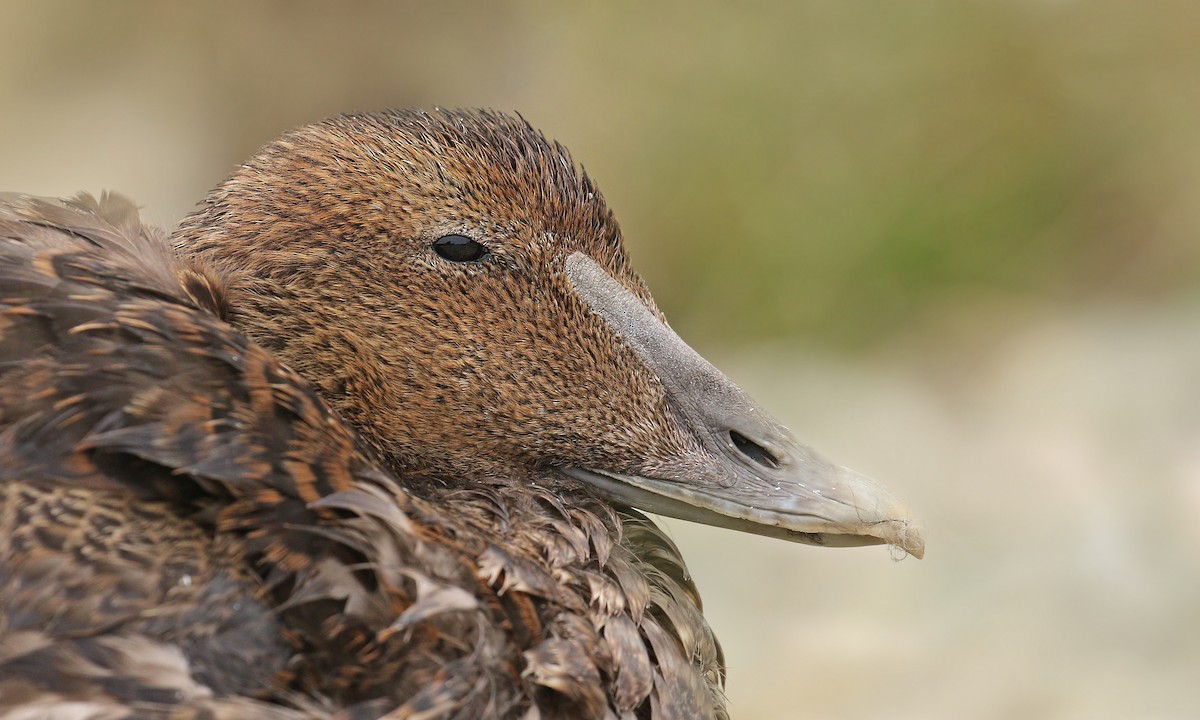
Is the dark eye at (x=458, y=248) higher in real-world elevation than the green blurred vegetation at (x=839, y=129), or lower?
lower

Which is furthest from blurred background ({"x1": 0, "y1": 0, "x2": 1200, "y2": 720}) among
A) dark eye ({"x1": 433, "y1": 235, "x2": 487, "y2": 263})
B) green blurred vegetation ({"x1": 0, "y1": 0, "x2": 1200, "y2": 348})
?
dark eye ({"x1": 433, "y1": 235, "x2": 487, "y2": 263})

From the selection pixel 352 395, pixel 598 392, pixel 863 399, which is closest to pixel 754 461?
pixel 598 392

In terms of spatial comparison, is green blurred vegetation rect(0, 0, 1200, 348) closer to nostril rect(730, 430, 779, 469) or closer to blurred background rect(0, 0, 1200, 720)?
blurred background rect(0, 0, 1200, 720)

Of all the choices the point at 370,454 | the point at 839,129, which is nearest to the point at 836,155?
the point at 839,129

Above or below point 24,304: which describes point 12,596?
below

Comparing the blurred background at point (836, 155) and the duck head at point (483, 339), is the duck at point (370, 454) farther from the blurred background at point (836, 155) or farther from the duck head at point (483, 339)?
the blurred background at point (836, 155)

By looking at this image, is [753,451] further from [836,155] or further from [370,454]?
[836,155]

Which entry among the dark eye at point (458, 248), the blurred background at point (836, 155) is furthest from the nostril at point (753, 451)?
the blurred background at point (836, 155)

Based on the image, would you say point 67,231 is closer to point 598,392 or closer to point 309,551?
point 309,551
